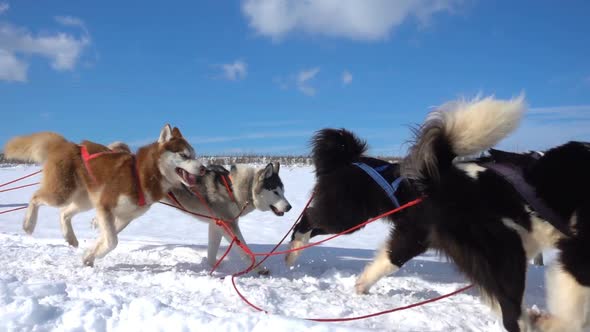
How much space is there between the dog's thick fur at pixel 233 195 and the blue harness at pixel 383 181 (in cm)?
172

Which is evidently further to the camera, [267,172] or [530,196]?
[267,172]

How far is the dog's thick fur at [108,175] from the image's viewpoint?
479cm

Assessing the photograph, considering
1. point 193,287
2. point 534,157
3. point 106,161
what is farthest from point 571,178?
point 106,161

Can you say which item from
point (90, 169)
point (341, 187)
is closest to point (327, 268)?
point (341, 187)

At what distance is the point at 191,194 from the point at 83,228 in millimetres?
3498

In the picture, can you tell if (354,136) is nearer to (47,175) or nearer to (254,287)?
(254,287)

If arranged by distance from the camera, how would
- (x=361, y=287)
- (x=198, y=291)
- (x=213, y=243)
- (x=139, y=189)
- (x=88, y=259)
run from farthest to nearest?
(x=213, y=243), (x=139, y=189), (x=88, y=259), (x=361, y=287), (x=198, y=291)

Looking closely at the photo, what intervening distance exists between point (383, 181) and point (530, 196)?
57.4 inches

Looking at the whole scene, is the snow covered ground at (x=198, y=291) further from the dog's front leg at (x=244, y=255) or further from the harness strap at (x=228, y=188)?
the harness strap at (x=228, y=188)

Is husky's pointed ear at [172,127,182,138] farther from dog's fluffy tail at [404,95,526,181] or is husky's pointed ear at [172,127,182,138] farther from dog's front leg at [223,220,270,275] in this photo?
dog's fluffy tail at [404,95,526,181]

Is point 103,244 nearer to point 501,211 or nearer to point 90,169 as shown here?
point 90,169

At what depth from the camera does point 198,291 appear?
12.2 feet

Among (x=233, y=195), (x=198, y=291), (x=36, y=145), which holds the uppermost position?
(x=36, y=145)

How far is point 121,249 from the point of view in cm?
584
